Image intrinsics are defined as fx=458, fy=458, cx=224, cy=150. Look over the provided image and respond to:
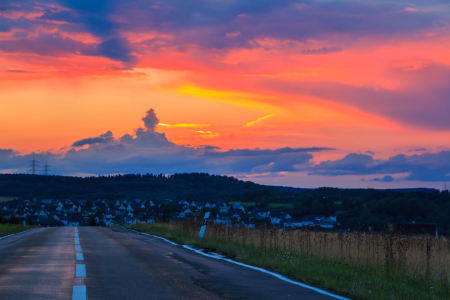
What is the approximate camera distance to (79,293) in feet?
23.1

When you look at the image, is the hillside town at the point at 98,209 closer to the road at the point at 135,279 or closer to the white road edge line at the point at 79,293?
the road at the point at 135,279

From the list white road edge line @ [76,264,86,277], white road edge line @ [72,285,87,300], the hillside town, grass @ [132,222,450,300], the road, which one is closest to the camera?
white road edge line @ [72,285,87,300]

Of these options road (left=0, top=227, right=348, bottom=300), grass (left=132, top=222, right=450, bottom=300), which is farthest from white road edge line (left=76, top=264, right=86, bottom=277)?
grass (left=132, top=222, right=450, bottom=300)

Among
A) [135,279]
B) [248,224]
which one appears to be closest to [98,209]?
[248,224]

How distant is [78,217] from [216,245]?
320 feet

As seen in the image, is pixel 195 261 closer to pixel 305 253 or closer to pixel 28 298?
pixel 305 253

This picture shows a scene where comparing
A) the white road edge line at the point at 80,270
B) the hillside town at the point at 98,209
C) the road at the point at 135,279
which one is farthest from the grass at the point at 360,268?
the hillside town at the point at 98,209

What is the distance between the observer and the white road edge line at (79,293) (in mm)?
6711

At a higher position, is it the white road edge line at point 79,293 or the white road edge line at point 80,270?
the white road edge line at point 79,293

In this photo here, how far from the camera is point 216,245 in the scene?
15930 mm

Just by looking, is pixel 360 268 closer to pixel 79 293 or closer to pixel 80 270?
pixel 80 270

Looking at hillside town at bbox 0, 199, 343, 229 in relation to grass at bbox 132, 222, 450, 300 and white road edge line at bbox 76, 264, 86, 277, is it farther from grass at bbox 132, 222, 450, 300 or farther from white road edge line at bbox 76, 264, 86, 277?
white road edge line at bbox 76, 264, 86, 277

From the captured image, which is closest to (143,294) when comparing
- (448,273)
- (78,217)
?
(448,273)

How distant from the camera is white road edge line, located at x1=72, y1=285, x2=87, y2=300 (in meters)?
6.71
